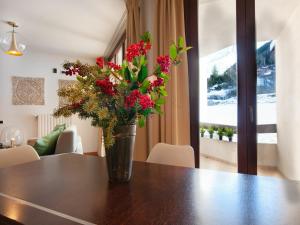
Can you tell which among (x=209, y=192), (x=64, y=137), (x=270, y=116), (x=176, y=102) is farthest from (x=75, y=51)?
(x=209, y=192)

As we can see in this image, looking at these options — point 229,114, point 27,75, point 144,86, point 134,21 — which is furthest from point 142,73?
point 27,75

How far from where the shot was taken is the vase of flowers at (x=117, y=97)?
95cm

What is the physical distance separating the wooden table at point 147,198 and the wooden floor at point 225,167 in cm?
110

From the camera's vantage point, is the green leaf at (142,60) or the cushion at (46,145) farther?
the cushion at (46,145)

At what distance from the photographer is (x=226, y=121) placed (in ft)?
7.54

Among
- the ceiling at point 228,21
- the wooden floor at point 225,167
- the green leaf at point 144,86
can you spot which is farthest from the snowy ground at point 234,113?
→ the green leaf at point 144,86

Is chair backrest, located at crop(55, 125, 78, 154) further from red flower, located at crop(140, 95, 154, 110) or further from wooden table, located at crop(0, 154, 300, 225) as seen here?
red flower, located at crop(140, 95, 154, 110)

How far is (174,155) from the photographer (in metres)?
1.59

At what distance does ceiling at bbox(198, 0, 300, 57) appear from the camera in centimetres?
198

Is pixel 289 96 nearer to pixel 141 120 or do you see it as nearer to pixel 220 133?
pixel 220 133

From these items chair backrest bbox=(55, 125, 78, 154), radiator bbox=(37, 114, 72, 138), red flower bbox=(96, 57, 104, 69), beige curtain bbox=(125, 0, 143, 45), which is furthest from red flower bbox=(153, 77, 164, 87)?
radiator bbox=(37, 114, 72, 138)

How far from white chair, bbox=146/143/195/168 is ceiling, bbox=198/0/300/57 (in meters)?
1.24

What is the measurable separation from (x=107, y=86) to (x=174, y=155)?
840mm

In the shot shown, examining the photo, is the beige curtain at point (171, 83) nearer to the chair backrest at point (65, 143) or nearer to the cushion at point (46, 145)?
the chair backrest at point (65, 143)
